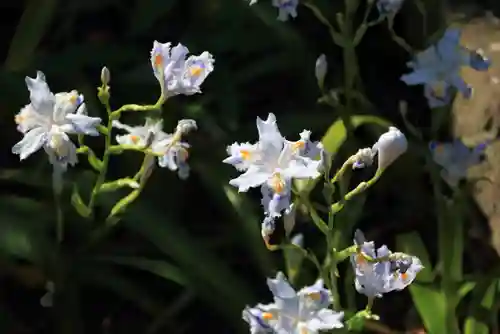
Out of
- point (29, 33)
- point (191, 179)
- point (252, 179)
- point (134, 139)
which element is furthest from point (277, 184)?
point (29, 33)

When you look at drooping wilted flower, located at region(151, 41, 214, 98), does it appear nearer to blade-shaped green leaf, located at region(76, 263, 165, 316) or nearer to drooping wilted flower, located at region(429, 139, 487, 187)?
blade-shaped green leaf, located at region(76, 263, 165, 316)

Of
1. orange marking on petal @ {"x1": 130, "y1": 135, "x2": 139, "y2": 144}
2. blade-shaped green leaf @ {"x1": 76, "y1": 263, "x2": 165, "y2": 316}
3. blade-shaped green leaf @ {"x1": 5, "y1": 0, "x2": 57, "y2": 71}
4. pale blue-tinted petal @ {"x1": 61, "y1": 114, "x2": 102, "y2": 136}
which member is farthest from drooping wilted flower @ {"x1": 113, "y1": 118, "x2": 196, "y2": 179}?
blade-shaped green leaf @ {"x1": 5, "y1": 0, "x2": 57, "y2": 71}

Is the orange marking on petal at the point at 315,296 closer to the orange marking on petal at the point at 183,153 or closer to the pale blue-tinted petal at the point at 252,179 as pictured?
the pale blue-tinted petal at the point at 252,179

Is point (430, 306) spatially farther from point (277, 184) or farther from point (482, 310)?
point (277, 184)

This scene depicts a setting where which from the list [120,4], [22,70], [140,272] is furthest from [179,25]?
[140,272]

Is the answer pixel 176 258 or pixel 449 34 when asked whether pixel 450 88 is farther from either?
pixel 176 258

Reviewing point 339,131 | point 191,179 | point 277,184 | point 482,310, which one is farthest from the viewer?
point 191,179
